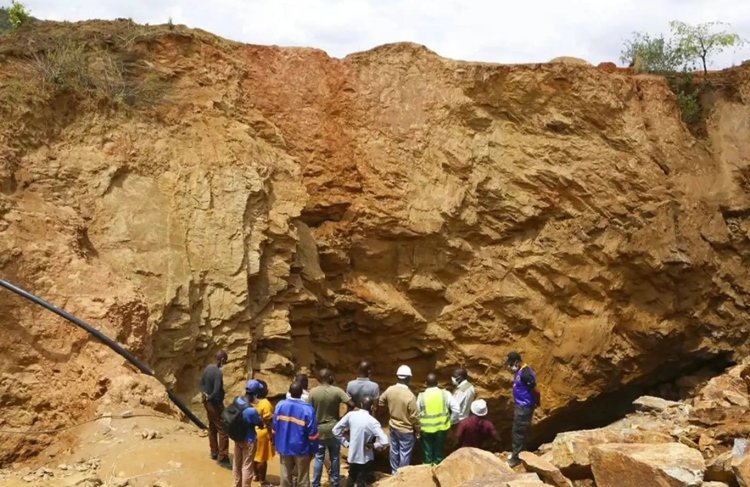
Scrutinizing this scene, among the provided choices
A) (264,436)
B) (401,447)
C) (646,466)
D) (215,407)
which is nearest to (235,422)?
(264,436)

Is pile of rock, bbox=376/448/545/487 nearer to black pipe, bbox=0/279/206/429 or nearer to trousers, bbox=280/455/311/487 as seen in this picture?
trousers, bbox=280/455/311/487

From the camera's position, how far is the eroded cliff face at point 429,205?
432 inches

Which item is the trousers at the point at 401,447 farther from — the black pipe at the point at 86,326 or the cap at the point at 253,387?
the black pipe at the point at 86,326

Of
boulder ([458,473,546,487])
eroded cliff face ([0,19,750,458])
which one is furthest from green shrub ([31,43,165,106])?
boulder ([458,473,546,487])

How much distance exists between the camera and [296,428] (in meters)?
6.67

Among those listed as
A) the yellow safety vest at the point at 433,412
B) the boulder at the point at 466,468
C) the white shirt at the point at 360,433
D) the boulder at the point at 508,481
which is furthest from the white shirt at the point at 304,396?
the boulder at the point at 508,481

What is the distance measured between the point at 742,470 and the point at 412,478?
10.1ft

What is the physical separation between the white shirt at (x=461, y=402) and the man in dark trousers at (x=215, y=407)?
2604mm

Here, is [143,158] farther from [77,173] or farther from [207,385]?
[207,385]

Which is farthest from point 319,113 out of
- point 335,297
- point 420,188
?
point 335,297

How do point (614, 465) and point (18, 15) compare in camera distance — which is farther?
point (18, 15)

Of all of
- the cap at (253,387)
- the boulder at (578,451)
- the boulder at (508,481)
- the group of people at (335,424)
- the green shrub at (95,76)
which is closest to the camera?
the boulder at (508,481)

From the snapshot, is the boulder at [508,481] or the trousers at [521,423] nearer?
the boulder at [508,481]

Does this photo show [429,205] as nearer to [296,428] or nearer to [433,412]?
[433,412]
